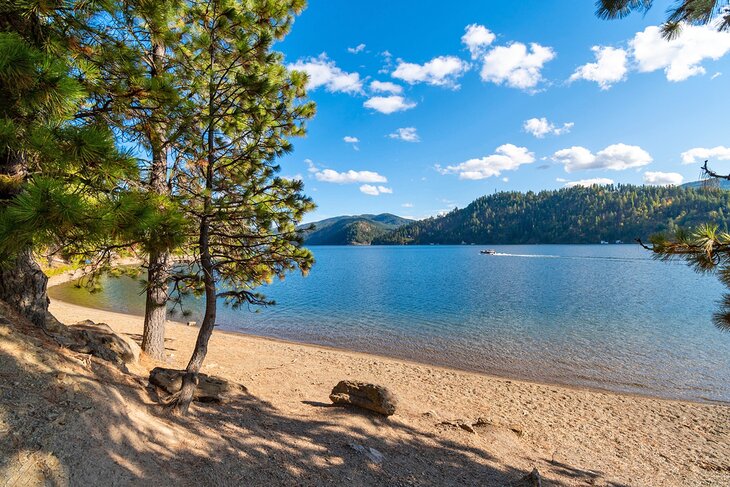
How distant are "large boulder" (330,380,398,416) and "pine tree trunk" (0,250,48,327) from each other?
18.9 ft

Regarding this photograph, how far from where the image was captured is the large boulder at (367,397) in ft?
24.9

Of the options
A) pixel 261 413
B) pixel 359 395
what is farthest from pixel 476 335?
pixel 261 413

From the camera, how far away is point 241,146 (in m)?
6.96

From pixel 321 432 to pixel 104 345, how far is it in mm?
4664

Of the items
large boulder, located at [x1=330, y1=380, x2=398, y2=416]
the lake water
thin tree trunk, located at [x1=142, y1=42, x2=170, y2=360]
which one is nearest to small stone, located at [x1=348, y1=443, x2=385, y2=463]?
large boulder, located at [x1=330, y1=380, x2=398, y2=416]

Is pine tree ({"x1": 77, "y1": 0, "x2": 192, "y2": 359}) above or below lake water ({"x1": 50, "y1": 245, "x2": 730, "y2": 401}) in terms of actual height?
above

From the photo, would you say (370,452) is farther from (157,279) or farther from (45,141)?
(45,141)

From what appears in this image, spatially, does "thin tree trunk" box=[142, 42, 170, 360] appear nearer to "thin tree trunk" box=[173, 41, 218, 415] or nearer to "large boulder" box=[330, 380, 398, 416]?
"thin tree trunk" box=[173, 41, 218, 415]

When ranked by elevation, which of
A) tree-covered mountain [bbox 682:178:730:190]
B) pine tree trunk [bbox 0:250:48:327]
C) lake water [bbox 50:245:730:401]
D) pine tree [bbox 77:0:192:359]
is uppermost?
pine tree [bbox 77:0:192:359]

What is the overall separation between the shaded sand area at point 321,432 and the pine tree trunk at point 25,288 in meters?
0.48

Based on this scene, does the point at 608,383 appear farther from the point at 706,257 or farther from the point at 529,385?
the point at 706,257

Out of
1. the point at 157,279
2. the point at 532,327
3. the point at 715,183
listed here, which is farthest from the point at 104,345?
the point at 532,327

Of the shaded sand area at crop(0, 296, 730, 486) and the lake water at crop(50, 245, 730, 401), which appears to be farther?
the lake water at crop(50, 245, 730, 401)

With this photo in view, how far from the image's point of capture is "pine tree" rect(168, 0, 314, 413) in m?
5.66
